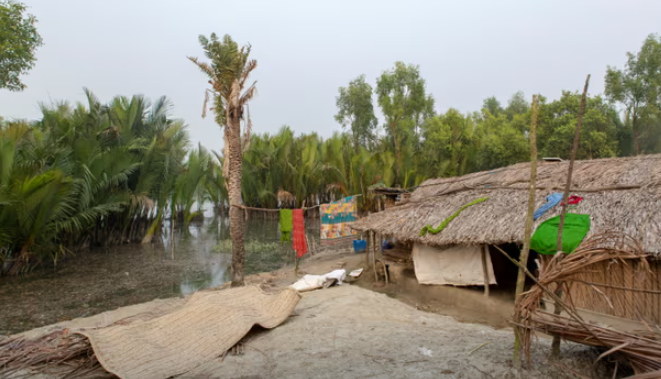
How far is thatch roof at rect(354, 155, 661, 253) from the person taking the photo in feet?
19.6

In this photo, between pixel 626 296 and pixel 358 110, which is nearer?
pixel 626 296

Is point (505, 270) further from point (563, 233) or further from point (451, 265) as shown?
point (563, 233)

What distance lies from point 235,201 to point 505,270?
625 cm

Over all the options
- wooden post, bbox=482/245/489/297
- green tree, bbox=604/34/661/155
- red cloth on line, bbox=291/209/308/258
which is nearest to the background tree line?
green tree, bbox=604/34/661/155

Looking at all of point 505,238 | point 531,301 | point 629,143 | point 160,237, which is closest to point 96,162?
point 160,237

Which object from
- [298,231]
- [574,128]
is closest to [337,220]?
[298,231]

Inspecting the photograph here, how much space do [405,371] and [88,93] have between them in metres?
15.7

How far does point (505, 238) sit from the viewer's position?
22.0 ft

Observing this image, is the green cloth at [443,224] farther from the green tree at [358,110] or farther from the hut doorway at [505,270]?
the green tree at [358,110]

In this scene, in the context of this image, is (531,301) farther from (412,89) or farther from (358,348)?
(412,89)

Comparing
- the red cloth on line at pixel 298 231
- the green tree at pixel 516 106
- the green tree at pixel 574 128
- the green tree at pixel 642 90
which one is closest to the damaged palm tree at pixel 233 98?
the red cloth on line at pixel 298 231

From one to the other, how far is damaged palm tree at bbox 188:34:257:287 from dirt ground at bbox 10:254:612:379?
219cm

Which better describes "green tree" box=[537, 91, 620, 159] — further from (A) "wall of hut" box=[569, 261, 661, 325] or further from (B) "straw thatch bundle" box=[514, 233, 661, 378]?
(B) "straw thatch bundle" box=[514, 233, 661, 378]

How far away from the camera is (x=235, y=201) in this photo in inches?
349
